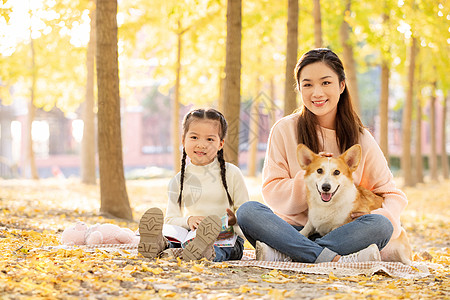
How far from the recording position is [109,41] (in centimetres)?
673

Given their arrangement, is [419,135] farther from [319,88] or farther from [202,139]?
[202,139]

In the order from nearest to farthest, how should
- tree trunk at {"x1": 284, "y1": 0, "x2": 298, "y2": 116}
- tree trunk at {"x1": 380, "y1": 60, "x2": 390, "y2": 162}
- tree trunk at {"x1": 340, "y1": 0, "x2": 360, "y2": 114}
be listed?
1. tree trunk at {"x1": 284, "y1": 0, "x2": 298, "y2": 116}
2. tree trunk at {"x1": 340, "y1": 0, "x2": 360, "y2": 114}
3. tree trunk at {"x1": 380, "y1": 60, "x2": 390, "y2": 162}

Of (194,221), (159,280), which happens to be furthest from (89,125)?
(159,280)

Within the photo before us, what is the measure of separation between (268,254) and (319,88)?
1290 mm

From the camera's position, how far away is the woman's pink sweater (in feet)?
13.8

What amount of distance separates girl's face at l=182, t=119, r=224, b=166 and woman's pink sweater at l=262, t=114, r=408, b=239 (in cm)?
47

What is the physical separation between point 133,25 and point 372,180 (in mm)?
10193

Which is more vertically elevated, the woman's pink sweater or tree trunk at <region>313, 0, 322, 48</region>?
tree trunk at <region>313, 0, 322, 48</region>

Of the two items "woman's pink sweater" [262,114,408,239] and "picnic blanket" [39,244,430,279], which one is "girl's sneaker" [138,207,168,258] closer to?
"picnic blanket" [39,244,430,279]

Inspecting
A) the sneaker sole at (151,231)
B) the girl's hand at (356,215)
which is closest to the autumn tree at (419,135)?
the girl's hand at (356,215)

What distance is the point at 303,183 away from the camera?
13.8 feet

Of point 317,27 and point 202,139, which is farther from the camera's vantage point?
point 317,27

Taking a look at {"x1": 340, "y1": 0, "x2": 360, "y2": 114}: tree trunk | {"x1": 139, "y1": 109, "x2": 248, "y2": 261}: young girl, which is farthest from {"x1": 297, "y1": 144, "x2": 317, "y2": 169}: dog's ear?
{"x1": 340, "y1": 0, "x2": 360, "y2": 114}: tree trunk

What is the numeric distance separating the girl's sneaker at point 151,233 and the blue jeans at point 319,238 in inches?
25.9
